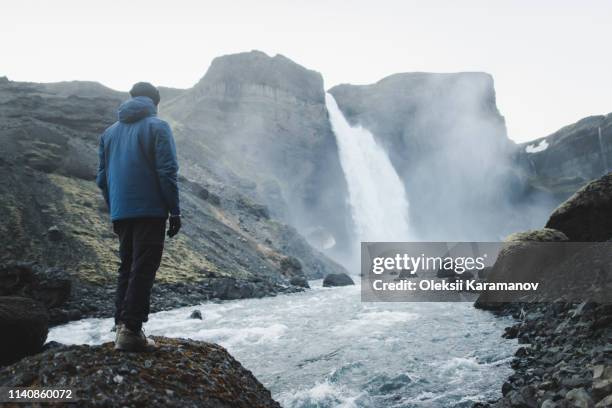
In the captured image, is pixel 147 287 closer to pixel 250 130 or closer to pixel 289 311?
pixel 289 311

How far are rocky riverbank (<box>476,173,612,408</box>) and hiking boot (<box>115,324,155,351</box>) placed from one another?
17.5ft

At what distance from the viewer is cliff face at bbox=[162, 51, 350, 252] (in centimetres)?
8756

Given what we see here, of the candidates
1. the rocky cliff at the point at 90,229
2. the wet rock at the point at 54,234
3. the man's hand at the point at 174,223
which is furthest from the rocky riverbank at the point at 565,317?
the wet rock at the point at 54,234

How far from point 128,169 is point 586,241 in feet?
63.7

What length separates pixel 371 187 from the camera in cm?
10106

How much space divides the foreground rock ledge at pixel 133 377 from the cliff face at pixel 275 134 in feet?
241

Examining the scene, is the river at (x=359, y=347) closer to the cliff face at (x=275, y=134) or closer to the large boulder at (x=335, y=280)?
the large boulder at (x=335, y=280)

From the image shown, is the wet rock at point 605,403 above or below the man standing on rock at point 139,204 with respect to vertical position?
below

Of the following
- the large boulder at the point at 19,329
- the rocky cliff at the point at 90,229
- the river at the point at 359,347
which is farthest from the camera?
the rocky cliff at the point at 90,229

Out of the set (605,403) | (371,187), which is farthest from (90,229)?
(371,187)

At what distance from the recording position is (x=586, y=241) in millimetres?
17922

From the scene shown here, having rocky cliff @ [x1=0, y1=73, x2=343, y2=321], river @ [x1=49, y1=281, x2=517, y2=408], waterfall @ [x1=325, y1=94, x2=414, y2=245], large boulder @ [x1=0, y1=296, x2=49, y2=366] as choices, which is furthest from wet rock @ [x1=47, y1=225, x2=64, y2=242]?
waterfall @ [x1=325, y1=94, x2=414, y2=245]

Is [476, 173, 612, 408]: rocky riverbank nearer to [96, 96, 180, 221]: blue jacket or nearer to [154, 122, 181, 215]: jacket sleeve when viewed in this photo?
[154, 122, 181, 215]: jacket sleeve

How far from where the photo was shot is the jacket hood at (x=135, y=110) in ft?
16.4
